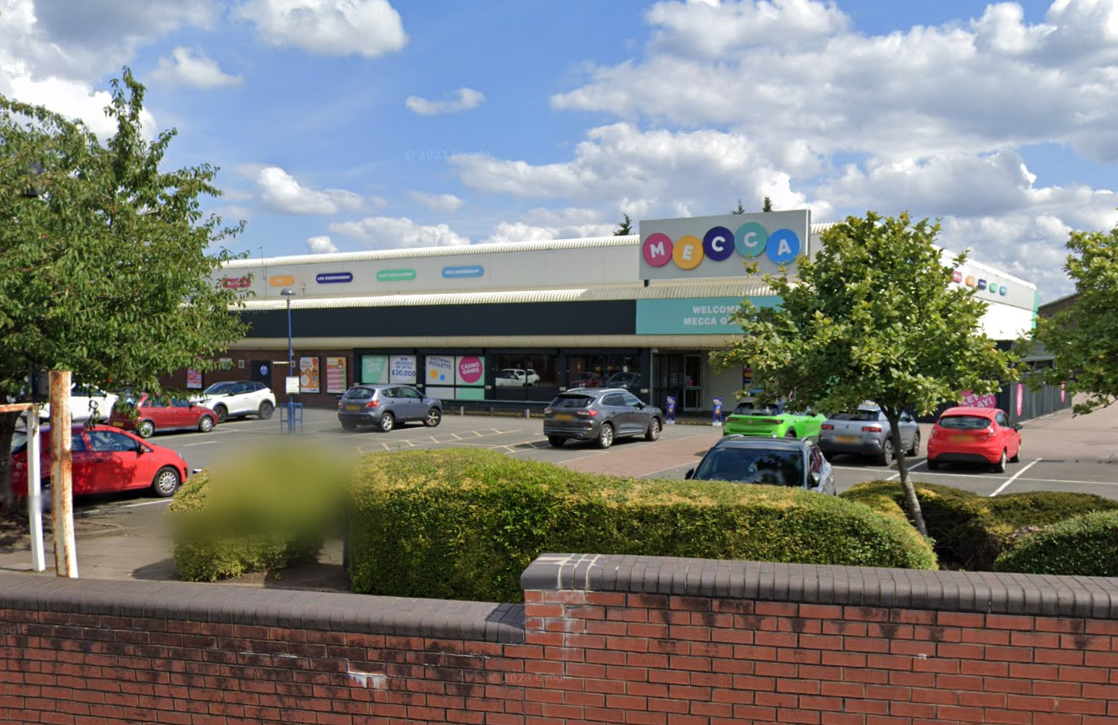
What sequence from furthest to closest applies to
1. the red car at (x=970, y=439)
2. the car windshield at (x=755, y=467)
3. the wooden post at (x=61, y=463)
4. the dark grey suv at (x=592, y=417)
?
the dark grey suv at (x=592, y=417) → the red car at (x=970, y=439) → the car windshield at (x=755, y=467) → the wooden post at (x=61, y=463)

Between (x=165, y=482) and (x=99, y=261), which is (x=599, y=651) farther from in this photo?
(x=165, y=482)

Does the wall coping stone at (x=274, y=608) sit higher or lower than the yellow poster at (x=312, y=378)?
lower

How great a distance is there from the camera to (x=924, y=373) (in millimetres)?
9250

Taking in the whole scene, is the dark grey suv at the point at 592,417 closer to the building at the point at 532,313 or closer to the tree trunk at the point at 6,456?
the building at the point at 532,313

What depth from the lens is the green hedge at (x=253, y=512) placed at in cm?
835

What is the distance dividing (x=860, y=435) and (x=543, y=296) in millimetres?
16400

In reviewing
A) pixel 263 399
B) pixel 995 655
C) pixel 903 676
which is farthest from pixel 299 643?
pixel 263 399

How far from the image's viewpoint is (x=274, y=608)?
4.87 m

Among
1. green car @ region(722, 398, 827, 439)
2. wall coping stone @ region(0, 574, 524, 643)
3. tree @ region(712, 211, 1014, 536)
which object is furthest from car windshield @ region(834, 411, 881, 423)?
wall coping stone @ region(0, 574, 524, 643)

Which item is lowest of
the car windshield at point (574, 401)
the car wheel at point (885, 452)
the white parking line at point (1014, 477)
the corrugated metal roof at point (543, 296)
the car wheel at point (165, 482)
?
the white parking line at point (1014, 477)

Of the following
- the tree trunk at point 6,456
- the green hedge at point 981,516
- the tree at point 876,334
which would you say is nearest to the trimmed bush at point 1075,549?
the green hedge at point 981,516

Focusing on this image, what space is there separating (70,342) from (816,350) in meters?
8.98

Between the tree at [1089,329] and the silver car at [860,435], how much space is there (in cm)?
1019

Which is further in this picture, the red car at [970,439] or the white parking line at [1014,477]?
the red car at [970,439]
